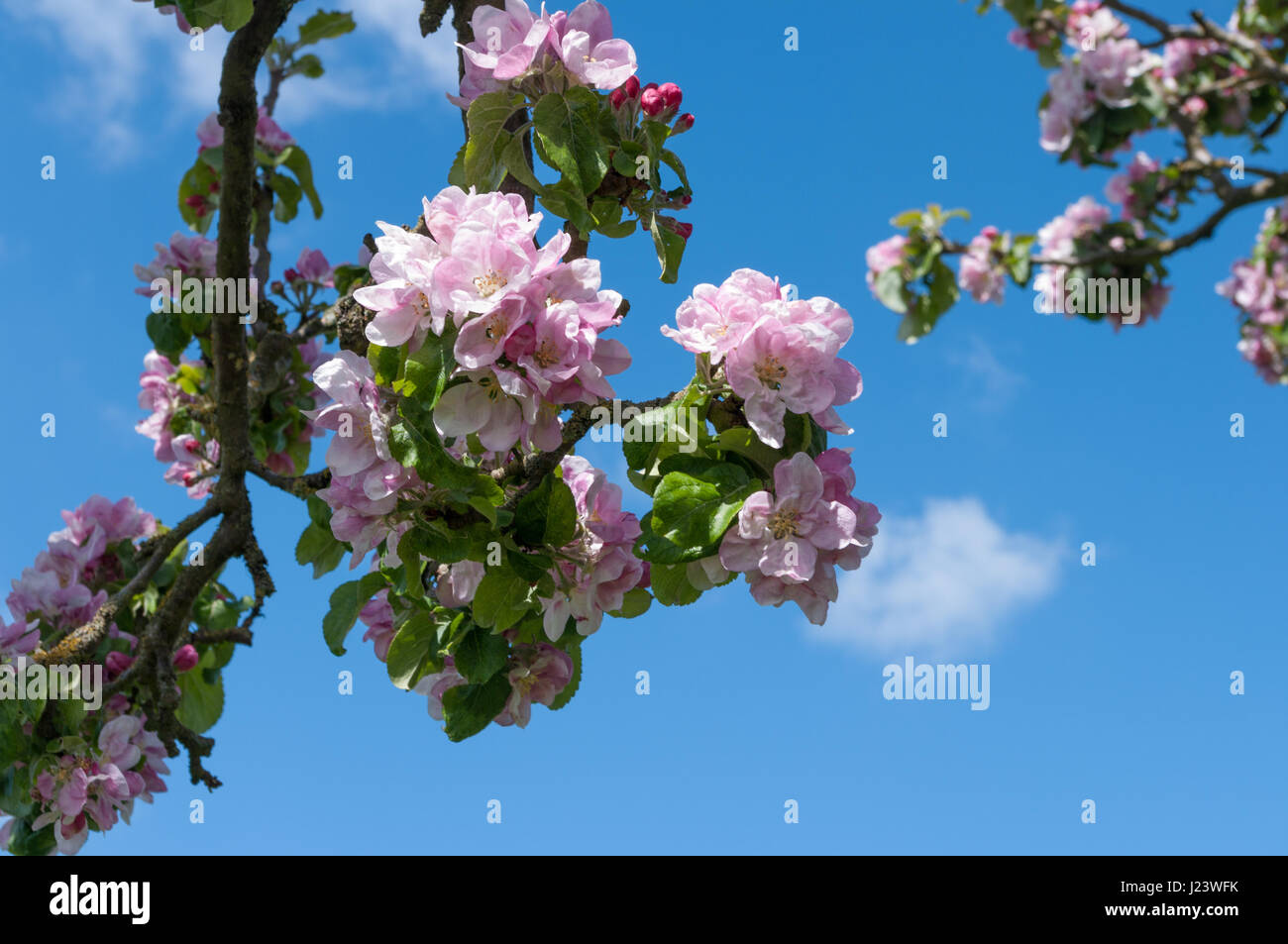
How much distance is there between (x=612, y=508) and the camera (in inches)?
78.7

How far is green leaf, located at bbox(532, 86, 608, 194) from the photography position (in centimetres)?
192

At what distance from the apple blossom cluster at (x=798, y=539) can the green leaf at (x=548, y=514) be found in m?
0.33

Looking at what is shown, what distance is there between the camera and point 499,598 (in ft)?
6.40

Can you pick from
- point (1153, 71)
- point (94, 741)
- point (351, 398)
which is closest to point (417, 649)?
point (351, 398)

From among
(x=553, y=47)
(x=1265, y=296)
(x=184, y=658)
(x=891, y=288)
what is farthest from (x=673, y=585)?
(x=1265, y=296)

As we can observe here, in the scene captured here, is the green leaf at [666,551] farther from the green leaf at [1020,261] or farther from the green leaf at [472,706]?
the green leaf at [1020,261]

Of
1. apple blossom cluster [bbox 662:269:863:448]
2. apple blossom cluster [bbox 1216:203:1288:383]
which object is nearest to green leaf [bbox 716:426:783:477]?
apple blossom cluster [bbox 662:269:863:448]

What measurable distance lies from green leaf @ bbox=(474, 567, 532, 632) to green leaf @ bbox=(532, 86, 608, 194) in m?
0.72

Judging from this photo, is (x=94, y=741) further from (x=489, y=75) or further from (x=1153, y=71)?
(x=1153, y=71)

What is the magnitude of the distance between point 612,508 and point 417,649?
52 cm

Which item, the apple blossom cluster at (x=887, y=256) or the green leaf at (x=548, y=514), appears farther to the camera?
the apple blossom cluster at (x=887, y=256)

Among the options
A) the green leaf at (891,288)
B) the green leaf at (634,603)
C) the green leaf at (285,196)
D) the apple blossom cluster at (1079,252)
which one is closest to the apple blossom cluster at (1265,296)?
the apple blossom cluster at (1079,252)

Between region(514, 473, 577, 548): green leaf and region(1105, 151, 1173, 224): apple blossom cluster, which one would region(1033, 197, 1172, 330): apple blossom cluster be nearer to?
region(1105, 151, 1173, 224): apple blossom cluster

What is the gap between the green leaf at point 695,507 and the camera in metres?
1.67
